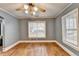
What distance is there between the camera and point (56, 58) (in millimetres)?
644

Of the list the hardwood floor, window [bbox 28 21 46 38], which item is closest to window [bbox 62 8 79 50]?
the hardwood floor

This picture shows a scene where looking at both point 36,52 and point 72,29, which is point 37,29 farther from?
point 72,29

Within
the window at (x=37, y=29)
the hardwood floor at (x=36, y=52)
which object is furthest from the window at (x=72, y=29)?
the window at (x=37, y=29)

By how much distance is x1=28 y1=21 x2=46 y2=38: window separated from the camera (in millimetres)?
7383

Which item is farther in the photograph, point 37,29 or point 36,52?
point 37,29

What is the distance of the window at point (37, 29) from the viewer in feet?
24.2

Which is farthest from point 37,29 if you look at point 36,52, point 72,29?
point 72,29

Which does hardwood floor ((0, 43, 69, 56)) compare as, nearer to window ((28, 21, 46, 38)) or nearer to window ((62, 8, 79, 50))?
window ((62, 8, 79, 50))

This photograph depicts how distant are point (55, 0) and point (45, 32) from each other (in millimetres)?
6742

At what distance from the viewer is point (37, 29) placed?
748 centimetres

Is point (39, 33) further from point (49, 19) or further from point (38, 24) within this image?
point (49, 19)

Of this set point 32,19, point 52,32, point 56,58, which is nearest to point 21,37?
point 32,19

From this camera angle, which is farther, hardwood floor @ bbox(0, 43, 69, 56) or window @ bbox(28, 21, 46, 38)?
window @ bbox(28, 21, 46, 38)

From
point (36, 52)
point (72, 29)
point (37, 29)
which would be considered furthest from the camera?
point (37, 29)
